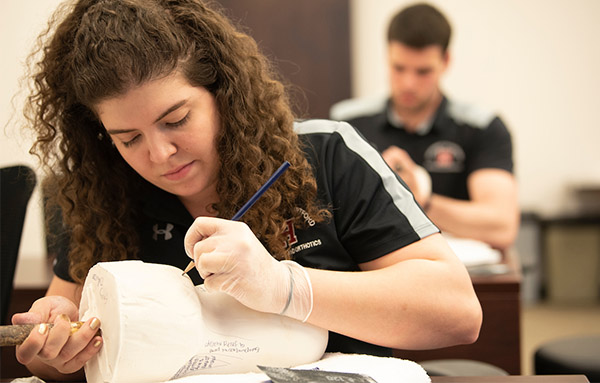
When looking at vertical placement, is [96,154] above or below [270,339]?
above

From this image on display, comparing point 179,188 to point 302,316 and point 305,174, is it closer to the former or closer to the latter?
point 305,174

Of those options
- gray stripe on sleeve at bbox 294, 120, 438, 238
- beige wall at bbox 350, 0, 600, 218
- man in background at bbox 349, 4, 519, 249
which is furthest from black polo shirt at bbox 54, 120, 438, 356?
beige wall at bbox 350, 0, 600, 218

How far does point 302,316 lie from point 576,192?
411 centimetres

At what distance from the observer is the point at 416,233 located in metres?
1.15

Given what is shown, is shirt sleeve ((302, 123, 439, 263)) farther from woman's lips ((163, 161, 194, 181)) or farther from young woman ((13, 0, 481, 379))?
woman's lips ((163, 161, 194, 181))

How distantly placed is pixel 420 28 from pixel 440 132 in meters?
0.44

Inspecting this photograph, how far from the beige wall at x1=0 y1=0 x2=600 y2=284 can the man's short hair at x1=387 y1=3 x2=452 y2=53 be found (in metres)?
1.82

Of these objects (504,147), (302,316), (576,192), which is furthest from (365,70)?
(302,316)

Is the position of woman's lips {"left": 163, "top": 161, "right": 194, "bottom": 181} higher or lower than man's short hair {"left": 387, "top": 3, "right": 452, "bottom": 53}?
lower

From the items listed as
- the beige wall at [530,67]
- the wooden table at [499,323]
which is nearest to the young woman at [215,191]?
the wooden table at [499,323]

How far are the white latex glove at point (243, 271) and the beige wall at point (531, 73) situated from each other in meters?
3.74

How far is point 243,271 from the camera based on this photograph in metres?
0.96

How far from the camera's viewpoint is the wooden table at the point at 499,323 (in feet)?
6.07

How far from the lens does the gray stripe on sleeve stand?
117 cm
